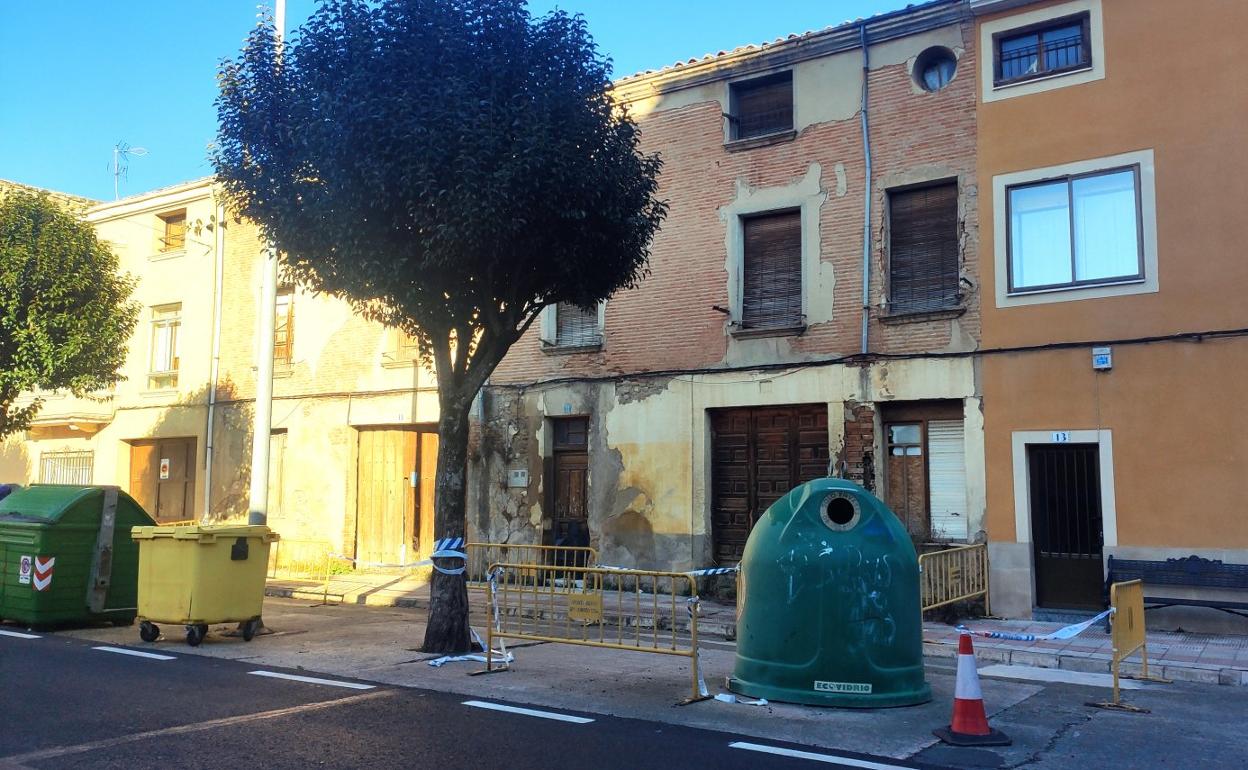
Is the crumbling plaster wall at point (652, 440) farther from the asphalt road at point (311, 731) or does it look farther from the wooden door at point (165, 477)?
the wooden door at point (165, 477)

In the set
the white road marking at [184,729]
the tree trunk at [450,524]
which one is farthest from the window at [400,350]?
the white road marking at [184,729]

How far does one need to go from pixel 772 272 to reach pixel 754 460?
2.82 m

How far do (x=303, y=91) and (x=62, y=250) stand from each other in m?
9.79

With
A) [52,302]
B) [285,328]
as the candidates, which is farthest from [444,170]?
[285,328]

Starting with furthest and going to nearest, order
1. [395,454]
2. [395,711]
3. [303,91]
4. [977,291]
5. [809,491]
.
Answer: [395,454]
[977,291]
[303,91]
[809,491]
[395,711]

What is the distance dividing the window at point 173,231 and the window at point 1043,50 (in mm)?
17434

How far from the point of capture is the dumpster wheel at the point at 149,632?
36.0 feet

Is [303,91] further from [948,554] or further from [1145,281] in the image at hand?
[1145,281]

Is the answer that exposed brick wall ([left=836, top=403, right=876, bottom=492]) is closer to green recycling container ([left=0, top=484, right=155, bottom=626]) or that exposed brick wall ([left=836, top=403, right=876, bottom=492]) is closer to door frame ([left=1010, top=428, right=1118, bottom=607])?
door frame ([left=1010, top=428, right=1118, bottom=607])

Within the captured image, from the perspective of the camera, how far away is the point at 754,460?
1530 centimetres

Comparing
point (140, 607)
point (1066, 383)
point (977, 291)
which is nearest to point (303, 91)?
point (140, 607)

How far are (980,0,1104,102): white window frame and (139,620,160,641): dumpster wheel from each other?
11993 mm

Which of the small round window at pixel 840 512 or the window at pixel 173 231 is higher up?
the window at pixel 173 231

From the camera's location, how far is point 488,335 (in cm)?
1107
